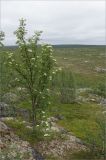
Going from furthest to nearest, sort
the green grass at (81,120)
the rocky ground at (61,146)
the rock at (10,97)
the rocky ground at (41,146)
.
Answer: the rock at (10,97)
the green grass at (81,120)
the rocky ground at (61,146)
the rocky ground at (41,146)

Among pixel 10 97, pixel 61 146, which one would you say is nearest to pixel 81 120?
pixel 10 97

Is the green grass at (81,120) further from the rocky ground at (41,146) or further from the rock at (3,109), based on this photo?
the rock at (3,109)

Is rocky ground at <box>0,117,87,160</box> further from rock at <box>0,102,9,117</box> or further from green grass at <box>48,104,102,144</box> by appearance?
rock at <box>0,102,9,117</box>

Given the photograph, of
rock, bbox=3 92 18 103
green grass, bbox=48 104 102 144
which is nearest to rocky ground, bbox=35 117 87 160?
green grass, bbox=48 104 102 144

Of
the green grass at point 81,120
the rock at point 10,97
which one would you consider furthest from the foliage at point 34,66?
the rock at point 10,97

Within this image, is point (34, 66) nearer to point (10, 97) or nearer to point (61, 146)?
point (61, 146)

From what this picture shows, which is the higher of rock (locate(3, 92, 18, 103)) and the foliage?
the foliage

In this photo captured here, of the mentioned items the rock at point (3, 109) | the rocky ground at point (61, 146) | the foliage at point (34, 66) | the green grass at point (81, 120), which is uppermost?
the foliage at point (34, 66)

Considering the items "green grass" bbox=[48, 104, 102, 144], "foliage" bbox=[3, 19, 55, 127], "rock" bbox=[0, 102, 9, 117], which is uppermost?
"foliage" bbox=[3, 19, 55, 127]

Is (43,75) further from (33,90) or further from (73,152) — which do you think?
(73,152)

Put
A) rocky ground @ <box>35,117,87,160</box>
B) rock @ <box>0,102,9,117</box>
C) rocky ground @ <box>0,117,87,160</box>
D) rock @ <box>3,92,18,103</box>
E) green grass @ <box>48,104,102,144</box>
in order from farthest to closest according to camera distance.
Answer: rock @ <box>3,92,18,103</box>, rock @ <box>0,102,9,117</box>, green grass @ <box>48,104,102,144</box>, rocky ground @ <box>35,117,87,160</box>, rocky ground @ <box>0,117,87,160</box>

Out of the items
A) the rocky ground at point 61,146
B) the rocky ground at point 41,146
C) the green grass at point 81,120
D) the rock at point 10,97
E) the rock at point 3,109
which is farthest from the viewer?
the rock at point 10,97

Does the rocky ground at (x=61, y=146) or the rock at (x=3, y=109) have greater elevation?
the rock at (x=3, y=109)

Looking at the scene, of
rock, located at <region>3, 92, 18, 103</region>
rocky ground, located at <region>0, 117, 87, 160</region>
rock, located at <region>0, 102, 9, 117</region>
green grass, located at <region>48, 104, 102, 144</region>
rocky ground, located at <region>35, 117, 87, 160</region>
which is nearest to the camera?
rocky ground, located at <region>0, 117, 87, 160</region>
